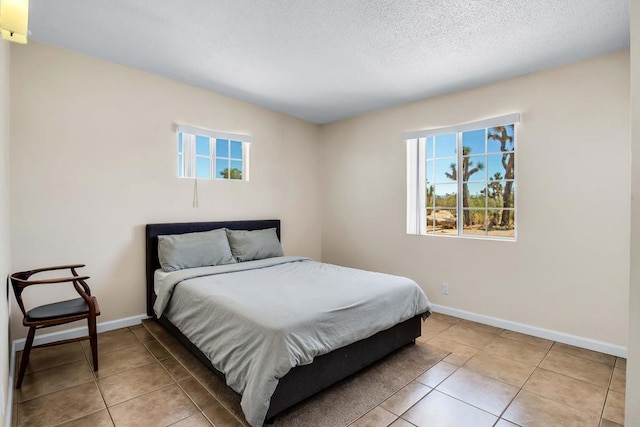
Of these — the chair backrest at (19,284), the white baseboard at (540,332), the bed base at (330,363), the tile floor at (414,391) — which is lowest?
the tile floor at (414,391)

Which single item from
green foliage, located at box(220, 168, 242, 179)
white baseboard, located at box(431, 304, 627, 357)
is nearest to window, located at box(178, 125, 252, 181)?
green foliage, located at box(220, 168, 242, 179)

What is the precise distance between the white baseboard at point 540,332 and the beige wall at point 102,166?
287 centimetres

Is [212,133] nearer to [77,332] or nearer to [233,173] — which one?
[233,173]

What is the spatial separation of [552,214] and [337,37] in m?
2.57

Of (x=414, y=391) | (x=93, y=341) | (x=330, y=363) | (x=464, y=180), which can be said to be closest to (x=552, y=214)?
(x=464, y=180)

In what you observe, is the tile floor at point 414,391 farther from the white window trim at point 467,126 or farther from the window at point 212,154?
the white window trim at point 467,126

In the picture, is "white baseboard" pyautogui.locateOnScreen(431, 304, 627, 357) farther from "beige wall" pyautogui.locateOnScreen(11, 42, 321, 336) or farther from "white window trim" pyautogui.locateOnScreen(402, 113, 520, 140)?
"beige wall" pyautogui.locateOnScreen(11, 42, 321, 336)

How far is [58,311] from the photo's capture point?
233 cm

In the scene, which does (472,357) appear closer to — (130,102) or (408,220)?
(408,220)

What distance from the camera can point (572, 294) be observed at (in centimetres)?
294

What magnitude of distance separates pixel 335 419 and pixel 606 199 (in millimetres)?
2880

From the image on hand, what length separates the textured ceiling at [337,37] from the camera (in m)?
2.19

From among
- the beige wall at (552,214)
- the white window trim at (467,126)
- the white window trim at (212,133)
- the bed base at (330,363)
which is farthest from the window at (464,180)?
the white window trim at (212,133)

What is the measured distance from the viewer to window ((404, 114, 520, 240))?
341cm
